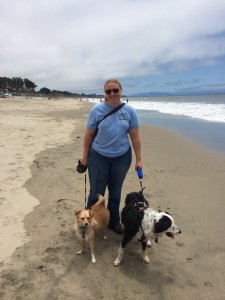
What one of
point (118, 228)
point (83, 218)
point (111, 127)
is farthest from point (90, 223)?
point (111, 127)

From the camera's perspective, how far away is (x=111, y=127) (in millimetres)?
4207

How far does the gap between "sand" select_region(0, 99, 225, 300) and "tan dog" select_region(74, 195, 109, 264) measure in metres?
0.25

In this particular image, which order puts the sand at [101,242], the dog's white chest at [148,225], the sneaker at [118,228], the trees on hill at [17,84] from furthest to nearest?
the trees on hill at [17,84] < the sneaker at [118,228] < the dog's white chest at [148,225] < the sand at [101,242]

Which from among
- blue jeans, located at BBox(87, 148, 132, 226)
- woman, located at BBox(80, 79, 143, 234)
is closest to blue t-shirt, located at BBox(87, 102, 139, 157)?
woman, located at BBox(80, 79, 143, 234)

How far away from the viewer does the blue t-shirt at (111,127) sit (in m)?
4.20

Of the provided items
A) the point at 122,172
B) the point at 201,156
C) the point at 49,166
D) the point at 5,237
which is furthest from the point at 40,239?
the point at 201,156

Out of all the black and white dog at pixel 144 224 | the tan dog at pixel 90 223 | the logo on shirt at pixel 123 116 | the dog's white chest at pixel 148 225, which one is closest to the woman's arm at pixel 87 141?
the logo on shirt at pixel 123 116

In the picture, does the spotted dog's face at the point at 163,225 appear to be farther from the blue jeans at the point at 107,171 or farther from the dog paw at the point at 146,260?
the blue jeans at the point at 107,171

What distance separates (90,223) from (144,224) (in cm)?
78

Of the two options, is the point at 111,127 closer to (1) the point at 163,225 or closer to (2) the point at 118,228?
(1) the point at 163,225

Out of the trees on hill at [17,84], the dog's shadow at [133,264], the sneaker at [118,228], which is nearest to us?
the dog's shadow at [133,264]

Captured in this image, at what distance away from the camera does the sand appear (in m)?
3.71

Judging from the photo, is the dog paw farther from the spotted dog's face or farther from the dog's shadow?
the spotted dog's face

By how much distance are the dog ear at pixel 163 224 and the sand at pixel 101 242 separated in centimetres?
61
